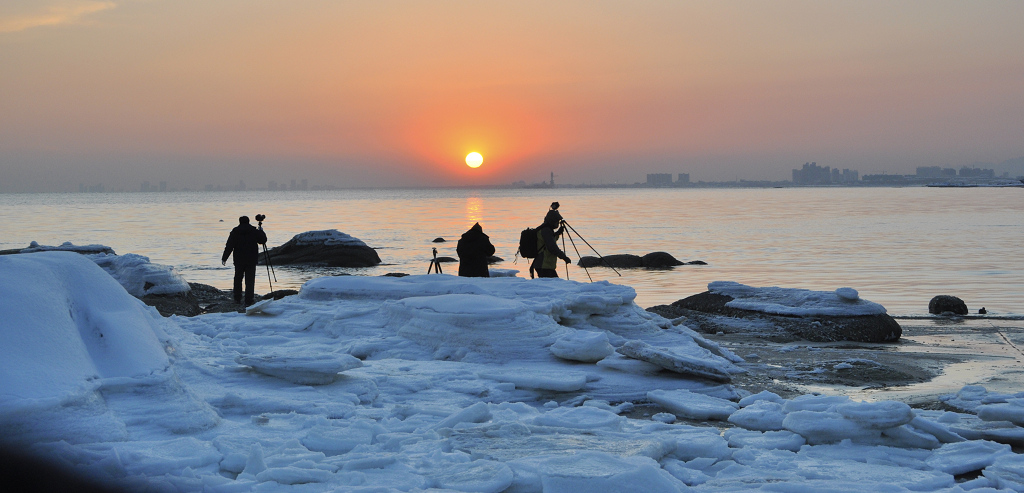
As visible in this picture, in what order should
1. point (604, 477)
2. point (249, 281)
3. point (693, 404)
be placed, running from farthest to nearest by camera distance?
1. point (249, 281)
2. point (693, 404)
3. point (604, 477)

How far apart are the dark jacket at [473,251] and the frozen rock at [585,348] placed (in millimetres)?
4738

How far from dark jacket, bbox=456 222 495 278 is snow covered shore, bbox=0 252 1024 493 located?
411cm

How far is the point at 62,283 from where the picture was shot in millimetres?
5445

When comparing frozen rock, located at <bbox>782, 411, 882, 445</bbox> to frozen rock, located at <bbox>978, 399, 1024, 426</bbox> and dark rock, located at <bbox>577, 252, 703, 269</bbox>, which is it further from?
dark rock, located at <bbox>577, 252, 703, 269</bbox>

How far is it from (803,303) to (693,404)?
7243mm

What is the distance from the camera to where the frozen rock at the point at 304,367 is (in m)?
6.79

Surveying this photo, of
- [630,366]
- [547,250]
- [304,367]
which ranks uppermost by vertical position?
[547,250]

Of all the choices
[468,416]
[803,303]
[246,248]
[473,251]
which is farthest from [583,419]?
[246,248]

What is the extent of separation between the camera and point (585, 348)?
7910 mm

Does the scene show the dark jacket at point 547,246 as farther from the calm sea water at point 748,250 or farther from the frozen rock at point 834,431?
the frozen rock at point 834,431

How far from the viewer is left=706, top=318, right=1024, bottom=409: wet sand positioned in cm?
792

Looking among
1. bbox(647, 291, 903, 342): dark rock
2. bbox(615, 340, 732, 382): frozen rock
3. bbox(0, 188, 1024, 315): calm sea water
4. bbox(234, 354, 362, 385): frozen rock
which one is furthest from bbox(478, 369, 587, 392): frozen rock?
bbox(0, 188, 1024, 315): calm sea water

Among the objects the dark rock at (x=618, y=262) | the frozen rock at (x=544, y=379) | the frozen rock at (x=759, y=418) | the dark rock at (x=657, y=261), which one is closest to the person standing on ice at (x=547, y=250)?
the frozen rock at (x=544, y=379)

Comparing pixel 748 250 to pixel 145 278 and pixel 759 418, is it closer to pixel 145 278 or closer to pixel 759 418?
Answer: pixel 145 278
